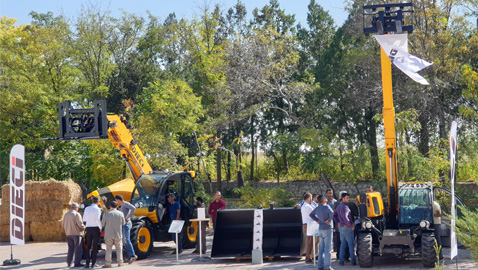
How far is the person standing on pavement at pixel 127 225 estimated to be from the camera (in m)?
15.5

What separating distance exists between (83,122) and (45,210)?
7.22 meters

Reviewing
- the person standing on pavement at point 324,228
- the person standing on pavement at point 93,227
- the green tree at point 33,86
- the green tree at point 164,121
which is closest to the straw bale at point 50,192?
Result: the green tree at point 164,121

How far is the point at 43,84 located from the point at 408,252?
25.0 metres

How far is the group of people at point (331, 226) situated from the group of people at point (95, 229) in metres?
4.42

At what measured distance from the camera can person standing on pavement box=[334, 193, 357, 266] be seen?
14133 mm

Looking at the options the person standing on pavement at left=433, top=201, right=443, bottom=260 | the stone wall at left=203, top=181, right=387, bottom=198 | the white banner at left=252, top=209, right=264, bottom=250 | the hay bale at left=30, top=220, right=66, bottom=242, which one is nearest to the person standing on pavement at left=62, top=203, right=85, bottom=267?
the white banner at left=252, top=209, right=264, bottom=250

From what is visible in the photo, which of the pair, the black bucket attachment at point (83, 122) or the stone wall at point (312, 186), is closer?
the black bucket attachment at point (83, 122)

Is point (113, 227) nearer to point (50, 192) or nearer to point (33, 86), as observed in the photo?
point (50, 192)

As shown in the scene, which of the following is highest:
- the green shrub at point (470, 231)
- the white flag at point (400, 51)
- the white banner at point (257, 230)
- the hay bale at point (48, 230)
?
the white flag at point (400, 51)

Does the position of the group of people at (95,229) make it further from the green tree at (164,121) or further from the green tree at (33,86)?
the green tree at (33,86)

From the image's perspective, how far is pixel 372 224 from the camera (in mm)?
14375

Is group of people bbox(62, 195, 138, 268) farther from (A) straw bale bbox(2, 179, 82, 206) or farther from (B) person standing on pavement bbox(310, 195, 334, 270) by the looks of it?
(A) straw bale bbox(2, 179, 82, 206)

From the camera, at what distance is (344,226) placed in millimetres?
14250

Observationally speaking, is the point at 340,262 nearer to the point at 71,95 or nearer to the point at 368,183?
the point at 368,183
